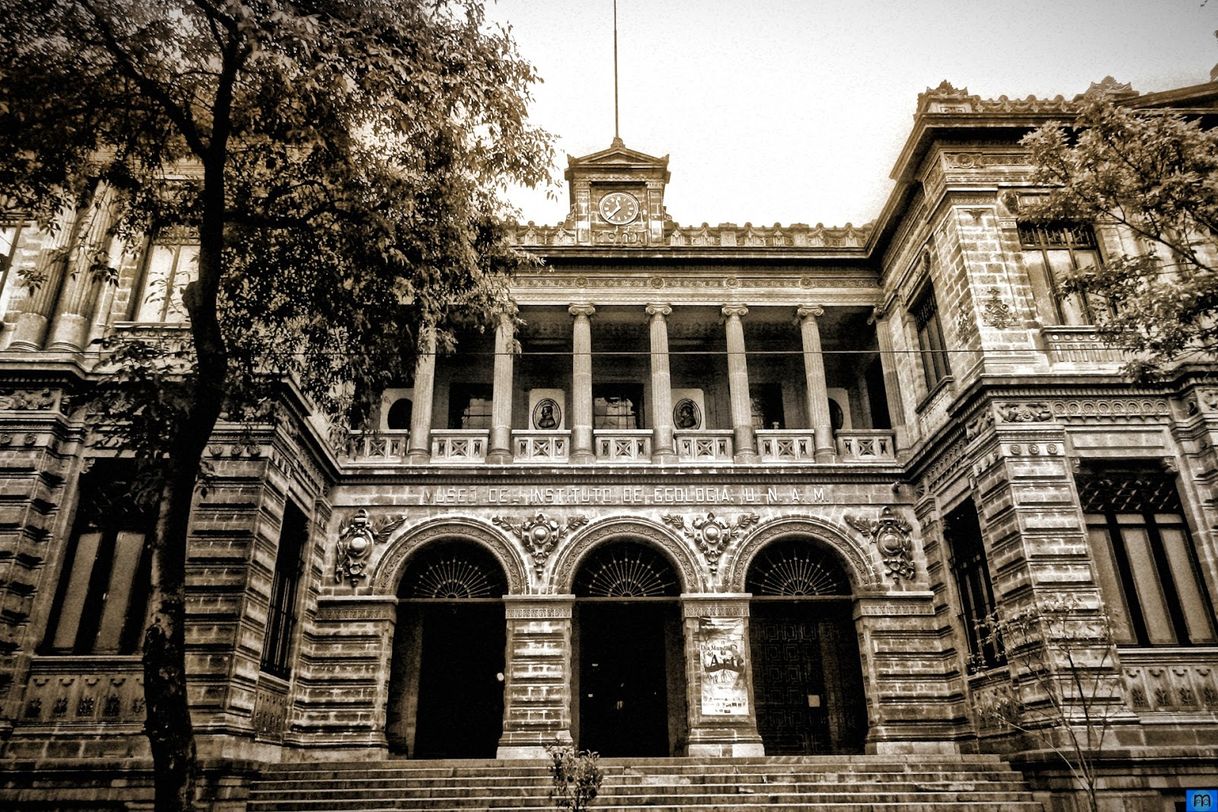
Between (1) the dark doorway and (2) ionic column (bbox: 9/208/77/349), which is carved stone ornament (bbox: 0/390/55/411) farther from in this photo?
(1) the dark doorway

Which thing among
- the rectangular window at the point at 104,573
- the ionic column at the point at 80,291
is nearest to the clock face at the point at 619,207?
the ionic column at the point at 80,291

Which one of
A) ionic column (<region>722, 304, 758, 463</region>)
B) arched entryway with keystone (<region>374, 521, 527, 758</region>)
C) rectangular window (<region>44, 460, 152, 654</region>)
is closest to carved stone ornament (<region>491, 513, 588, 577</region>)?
arched entryway with keystone (<region>374, 521, 527, 758</region>)

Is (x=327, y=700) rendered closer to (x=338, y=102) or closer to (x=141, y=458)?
(x=141, y=458)

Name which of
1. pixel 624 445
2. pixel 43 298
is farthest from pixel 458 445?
pixel 43 298

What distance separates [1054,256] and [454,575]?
12808mm

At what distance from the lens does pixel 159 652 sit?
24.5 feet

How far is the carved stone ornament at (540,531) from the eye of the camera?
51.9 feet

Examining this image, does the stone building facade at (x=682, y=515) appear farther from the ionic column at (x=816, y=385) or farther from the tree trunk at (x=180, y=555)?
the tree trunk at (x=180, y=555)

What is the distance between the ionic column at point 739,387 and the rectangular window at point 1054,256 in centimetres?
562

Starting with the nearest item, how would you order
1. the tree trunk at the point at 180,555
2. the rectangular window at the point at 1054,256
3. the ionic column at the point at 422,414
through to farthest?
1. the tree trunk at the point at 180,555
2. the rectangular window at the point at 1054,256
3. the ionic column at the point at 422,414

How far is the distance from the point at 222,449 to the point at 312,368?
2.88 metres

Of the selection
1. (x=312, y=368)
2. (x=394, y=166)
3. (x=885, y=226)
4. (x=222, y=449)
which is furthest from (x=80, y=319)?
(x=885, y=226)

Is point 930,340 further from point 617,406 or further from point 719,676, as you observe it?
point 719,676

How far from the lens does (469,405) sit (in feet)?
61.4
